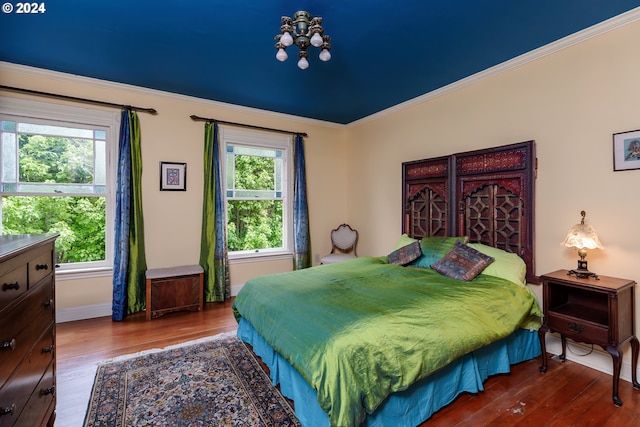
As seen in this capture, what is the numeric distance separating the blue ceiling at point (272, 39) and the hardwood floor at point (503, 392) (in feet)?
9.04

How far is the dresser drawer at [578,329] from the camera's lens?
2.04 metres

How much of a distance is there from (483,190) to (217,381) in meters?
3.09

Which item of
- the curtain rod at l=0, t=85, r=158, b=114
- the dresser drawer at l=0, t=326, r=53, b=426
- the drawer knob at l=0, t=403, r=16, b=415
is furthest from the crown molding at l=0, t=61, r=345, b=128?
the drawer knob at l=0, t=403, r=16, b=415

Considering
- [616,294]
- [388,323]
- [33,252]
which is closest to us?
[33,252]

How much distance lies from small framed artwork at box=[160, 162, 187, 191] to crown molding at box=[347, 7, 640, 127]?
312 cm

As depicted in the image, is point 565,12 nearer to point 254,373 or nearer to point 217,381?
point 254,373

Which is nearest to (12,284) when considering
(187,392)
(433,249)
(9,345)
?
(9,345)

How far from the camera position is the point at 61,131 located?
333cm

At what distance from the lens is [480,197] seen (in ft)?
10.5

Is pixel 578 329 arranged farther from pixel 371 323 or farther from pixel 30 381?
pixel 30 381

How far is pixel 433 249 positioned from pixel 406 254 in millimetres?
294

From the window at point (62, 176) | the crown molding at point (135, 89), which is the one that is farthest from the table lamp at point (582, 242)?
the window at point (62, 176)

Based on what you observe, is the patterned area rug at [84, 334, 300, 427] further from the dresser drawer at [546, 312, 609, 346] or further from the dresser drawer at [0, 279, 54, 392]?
the dresser drawer at [546, 312, 609, 346]

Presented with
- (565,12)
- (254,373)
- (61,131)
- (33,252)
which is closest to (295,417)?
(254,373)
